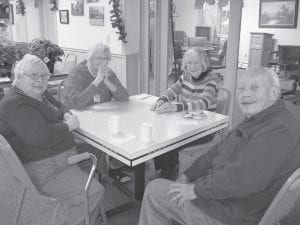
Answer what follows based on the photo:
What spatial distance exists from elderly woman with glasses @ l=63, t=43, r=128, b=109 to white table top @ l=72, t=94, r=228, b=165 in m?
0.10

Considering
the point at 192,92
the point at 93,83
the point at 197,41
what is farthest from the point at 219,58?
the point at 93,83

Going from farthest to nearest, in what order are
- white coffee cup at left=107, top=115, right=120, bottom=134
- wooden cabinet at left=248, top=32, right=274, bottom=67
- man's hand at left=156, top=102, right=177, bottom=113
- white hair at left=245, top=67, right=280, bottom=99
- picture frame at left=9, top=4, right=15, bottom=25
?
picture frame at left=9, top=4, right=15, bottom=25, wooden cabinet at left=248, top=32, right=274, bottom=67, man's hand at left=156, top=102, right=177, bottom=113, white coffee cup at left=107, top=115, right=120, bottom=134, white hair at left=245, top=67, right=280, bottom=99

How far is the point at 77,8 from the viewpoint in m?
5.38

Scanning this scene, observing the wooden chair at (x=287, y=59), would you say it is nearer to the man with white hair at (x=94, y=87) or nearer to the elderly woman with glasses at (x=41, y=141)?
the man with white hair at (x=94, y=87)

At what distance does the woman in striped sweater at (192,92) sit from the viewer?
239 cm

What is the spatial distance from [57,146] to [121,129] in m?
0.40

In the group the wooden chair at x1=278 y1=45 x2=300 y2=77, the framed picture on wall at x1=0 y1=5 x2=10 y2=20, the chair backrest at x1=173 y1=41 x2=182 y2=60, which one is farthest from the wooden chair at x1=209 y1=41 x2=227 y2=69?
the framed picture on wall at x1=0 y1=5 x2=10 y2=20

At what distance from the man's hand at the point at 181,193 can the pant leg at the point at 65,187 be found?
0.48 metres

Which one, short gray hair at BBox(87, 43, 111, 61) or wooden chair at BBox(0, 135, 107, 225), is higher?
short gray hair at BBox(87, 43, 111, 61)

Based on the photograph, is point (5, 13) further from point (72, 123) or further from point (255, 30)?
point (72, 123)

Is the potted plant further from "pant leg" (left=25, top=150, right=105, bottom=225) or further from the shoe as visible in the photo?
"pant leg" (left=25, top=150, right=105, bottom=225)

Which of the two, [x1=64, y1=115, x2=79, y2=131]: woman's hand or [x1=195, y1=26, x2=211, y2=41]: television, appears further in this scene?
[x1=195, y1=26, x2=211, y2=41]: television

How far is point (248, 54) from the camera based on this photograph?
619cm

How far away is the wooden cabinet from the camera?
6523 mm
